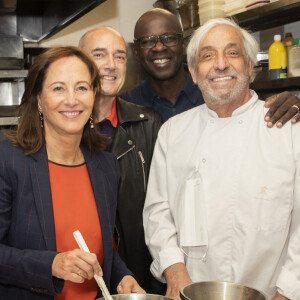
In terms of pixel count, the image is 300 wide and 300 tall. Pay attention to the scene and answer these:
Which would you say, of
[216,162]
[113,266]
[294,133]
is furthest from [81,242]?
[294,133]

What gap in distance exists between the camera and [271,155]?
146cm

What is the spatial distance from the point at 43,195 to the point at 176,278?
482 mm

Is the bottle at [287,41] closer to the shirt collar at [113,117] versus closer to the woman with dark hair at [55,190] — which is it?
the shirt collar at [113,117]

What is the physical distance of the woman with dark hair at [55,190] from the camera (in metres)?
1.27

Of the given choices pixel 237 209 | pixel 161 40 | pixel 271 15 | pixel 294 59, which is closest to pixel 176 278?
pixel 237 209

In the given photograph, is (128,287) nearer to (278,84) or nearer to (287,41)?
(278,84)

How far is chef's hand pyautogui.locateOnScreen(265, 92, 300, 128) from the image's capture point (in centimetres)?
147

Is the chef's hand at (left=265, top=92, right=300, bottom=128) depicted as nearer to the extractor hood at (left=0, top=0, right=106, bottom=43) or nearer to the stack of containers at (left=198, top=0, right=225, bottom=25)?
the extractor hood at (left=0, top=0, right=106, bottom=43)

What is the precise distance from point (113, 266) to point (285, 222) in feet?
1.88

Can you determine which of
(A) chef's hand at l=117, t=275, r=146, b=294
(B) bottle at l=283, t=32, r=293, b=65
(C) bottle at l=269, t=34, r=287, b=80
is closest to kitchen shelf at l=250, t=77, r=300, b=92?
(C) bottle at l=269, t=34, r=287, b=80

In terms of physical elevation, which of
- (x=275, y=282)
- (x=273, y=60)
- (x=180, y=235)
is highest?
(x=273, y=60)

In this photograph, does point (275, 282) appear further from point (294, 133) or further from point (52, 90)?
point (52, 90)

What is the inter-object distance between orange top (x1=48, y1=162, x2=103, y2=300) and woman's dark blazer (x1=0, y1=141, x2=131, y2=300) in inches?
1.2

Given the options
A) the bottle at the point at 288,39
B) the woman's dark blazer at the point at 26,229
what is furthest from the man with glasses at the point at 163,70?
the woman's dark blazer at the point at 26,229
